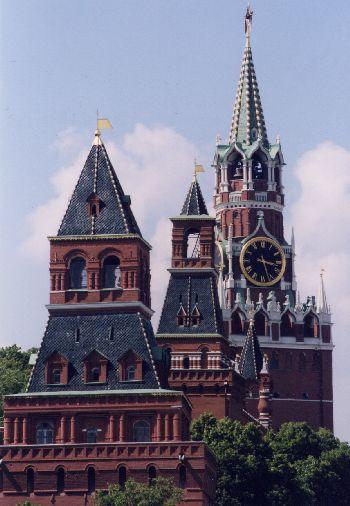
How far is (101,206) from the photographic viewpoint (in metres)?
146

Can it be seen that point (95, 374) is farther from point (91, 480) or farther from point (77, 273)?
point (77, 273)

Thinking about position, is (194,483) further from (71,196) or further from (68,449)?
(71,196)

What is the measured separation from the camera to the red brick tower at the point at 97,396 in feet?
457

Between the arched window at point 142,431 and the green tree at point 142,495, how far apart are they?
3834 millimetres

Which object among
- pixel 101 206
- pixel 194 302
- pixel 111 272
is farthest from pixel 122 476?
pixel 194 302

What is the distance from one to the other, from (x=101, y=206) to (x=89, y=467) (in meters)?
16.6

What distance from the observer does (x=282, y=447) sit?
184375mm

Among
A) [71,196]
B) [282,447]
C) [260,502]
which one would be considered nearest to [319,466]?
[282,447]

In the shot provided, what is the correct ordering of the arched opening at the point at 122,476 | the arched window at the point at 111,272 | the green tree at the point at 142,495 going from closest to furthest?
the green tree at the point at 142,495, the arched opening at the point at 122,476, the arched window at the point at 111,272

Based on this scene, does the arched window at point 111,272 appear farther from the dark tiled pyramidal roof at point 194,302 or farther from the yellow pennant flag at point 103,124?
the dark tiled pyramidal roof at point 194,302

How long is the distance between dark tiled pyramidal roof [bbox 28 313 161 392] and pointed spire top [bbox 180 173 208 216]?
40.3 metres

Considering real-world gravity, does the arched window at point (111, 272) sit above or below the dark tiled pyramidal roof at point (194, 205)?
below

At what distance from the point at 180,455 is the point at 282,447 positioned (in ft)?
152

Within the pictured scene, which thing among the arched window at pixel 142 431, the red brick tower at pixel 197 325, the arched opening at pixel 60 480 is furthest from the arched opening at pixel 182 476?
the red brick tower at pixel 197 325
